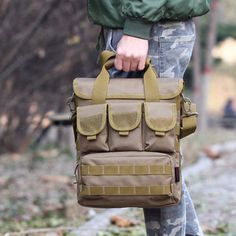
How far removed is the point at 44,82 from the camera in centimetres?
1209

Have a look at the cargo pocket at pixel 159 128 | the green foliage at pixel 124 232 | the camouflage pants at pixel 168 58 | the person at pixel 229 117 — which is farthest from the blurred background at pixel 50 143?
the person at pixel 229 117

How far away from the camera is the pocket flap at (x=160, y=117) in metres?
3.20

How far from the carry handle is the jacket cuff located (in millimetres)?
107

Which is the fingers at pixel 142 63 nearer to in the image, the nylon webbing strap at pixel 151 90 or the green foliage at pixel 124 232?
the nylon webbing strap at pixel 151 90

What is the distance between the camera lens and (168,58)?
134 inches

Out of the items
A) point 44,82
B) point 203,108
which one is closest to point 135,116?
point 44,82

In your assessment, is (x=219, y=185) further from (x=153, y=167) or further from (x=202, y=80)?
(x=202, y=80)

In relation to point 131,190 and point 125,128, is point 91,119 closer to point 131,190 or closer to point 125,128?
point 125,128

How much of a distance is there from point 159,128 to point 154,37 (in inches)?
16.8

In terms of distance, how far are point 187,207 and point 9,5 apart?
5.12 meters

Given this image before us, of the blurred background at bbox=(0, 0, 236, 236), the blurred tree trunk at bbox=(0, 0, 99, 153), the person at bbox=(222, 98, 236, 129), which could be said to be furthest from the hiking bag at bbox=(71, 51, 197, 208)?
the person at bbox=(222, 98, 236, 129)

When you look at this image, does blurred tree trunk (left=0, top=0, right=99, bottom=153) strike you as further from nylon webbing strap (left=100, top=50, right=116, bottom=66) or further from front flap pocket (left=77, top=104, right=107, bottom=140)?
front flap pocket (left=77, top=104, right=107, bottom=140)

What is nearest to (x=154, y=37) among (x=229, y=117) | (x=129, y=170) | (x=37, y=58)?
(x=129, y=170)

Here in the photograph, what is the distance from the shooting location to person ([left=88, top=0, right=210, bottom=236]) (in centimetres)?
328
